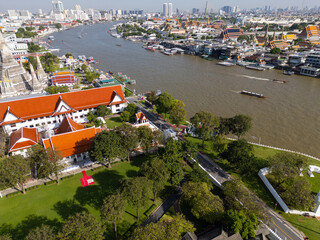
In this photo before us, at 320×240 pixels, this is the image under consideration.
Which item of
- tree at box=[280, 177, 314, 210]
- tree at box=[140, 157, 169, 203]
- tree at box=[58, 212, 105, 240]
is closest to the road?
tree at box=[280, 177, 314, 210]

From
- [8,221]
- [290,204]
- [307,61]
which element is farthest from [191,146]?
[307,61]

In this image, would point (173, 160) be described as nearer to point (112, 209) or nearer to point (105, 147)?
point (105, 147)

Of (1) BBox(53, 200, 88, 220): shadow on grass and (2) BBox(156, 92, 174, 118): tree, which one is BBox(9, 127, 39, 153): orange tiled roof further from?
(2) BBox(156, 92, 174, 118): tree

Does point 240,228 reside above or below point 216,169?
→ above

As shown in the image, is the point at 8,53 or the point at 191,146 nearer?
the point at 191,146

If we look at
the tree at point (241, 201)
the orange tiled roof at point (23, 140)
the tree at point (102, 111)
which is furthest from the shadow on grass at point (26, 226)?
the tree at point (102, 111)

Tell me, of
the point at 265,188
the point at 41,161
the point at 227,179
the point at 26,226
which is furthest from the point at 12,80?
the point at 265,188

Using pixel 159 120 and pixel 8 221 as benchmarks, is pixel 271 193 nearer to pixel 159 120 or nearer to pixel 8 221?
pixel 159 120
